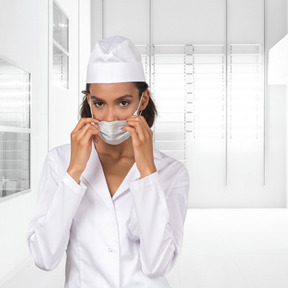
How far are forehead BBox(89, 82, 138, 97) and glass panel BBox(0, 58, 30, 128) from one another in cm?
209

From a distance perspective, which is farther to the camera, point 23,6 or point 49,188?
point 23,6

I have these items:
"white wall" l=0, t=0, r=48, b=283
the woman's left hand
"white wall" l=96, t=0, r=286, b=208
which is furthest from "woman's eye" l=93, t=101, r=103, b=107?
"white wall" l=96, t=0, r=286, b=208

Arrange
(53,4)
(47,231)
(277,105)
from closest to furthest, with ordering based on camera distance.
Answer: (47,231), (53,4), (277,105)

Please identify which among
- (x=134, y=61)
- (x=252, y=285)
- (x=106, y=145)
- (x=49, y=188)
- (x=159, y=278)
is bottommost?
(x=252, y=285)

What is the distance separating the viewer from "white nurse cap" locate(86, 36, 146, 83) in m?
1.26

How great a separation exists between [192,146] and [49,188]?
5326 millimetres

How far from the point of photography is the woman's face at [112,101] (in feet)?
4.02

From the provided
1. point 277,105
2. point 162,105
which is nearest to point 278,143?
point 277,105

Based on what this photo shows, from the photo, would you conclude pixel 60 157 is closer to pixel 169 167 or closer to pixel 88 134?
pixel 88 134

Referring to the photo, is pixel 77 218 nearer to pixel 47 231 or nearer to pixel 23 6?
pixel 47 231

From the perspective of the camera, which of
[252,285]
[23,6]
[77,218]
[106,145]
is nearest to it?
[77,218]

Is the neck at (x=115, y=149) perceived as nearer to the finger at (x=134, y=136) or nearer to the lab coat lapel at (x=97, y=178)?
the lab coat lapel at (x=97, y=178)

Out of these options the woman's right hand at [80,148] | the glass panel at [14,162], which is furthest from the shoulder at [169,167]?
the glass panel at [14,162]

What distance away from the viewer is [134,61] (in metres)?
1.33
